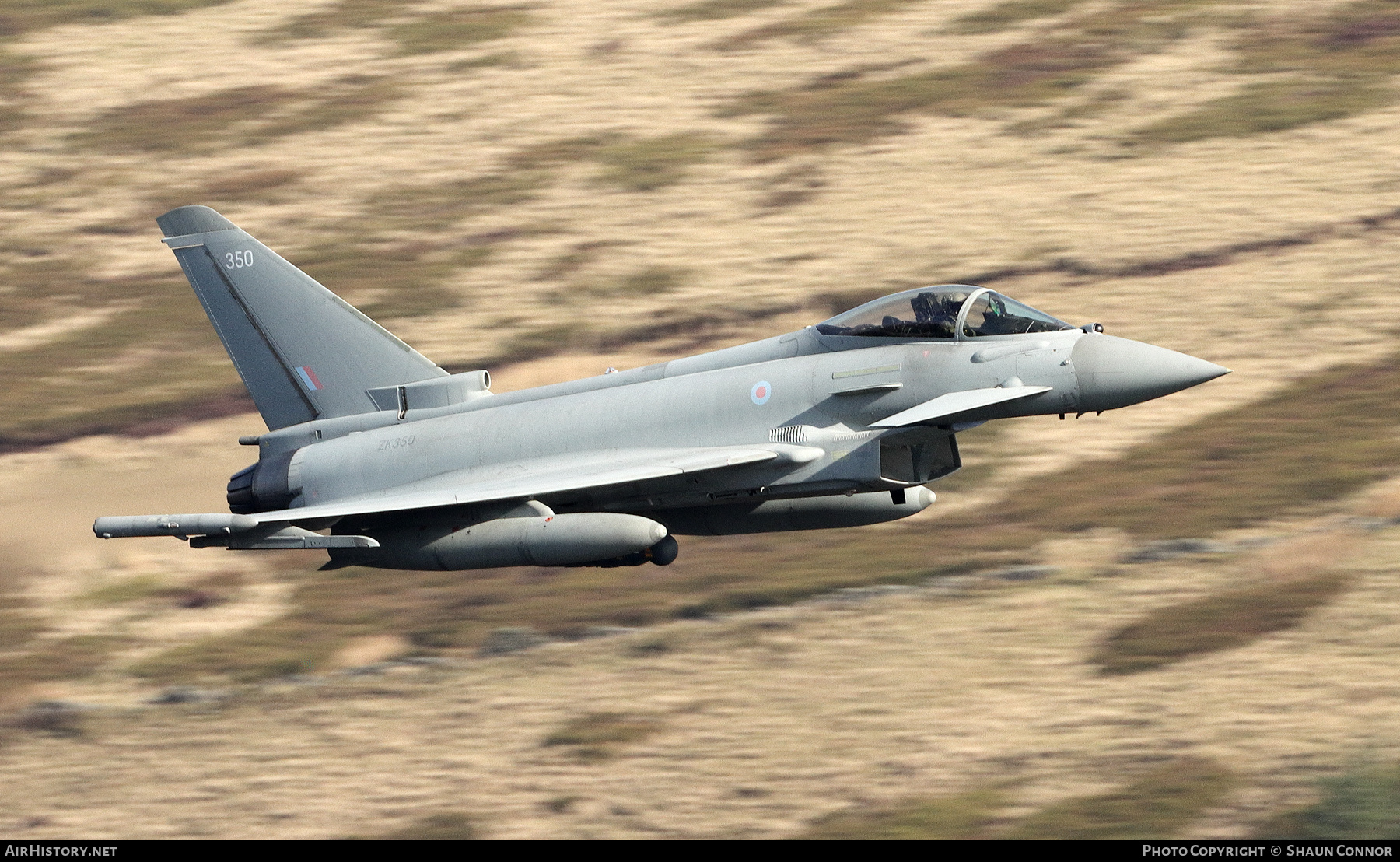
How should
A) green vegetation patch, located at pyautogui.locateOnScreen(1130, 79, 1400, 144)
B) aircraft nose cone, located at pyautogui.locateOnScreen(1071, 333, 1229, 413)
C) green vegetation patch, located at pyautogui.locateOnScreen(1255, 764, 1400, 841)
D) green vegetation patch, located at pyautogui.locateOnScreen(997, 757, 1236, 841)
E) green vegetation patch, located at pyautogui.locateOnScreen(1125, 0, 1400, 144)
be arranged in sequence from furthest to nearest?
green vegetation patch, located at pyautogui.locateOnScreen(1125, 0, 1400, 144) → green vegetation patch, located at pyautogui.locateOnScreen(1130, 79, 1400, 144) → green vegetation patch, located at pyautogui.locateOnScreen(997, 757, 1236, 841) → green vegetation patch, located at pyautogui.locateOnScreen(1255, 764, 1400, 841) → aircraft nose cone, located at pyautogui.locateOnScreen(1071, 333, 1229, 413)

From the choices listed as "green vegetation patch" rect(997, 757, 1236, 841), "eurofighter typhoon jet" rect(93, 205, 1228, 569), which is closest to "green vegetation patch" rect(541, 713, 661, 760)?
"eurofighter typhoon jet" rect(93, 205, 1228, 569)

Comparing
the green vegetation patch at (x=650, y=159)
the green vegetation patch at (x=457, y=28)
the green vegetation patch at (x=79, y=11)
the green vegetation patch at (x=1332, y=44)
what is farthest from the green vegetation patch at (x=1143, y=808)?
the green vegetation patch at (x=79, y=11)

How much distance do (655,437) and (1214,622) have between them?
9869mm

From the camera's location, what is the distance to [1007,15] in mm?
47625

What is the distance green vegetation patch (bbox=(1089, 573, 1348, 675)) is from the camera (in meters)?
23.1

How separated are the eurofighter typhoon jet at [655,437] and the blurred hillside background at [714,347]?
4.10 m

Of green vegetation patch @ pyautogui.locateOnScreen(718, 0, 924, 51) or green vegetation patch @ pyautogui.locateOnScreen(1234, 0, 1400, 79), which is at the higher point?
green vegetation patch @ pyautogui.locateOnScreen(718, 0, 924, 51)

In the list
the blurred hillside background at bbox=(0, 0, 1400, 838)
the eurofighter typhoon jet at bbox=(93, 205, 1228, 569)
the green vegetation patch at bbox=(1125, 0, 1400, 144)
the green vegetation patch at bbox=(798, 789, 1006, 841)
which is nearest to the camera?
the eurofighter typhoon jet at bbox=(93, 205, 1228, 569)

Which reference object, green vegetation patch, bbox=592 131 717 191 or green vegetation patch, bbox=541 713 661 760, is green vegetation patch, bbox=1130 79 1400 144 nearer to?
green vegetation patch, bbox=592 131 717 191

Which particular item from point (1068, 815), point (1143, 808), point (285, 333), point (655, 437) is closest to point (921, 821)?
point (1068, 815)

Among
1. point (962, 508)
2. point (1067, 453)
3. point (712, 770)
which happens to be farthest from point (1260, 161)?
point (712, 770)

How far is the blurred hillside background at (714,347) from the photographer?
2153cm

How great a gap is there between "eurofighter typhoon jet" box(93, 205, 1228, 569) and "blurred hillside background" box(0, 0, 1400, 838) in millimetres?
4099

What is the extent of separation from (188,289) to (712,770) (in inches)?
985
